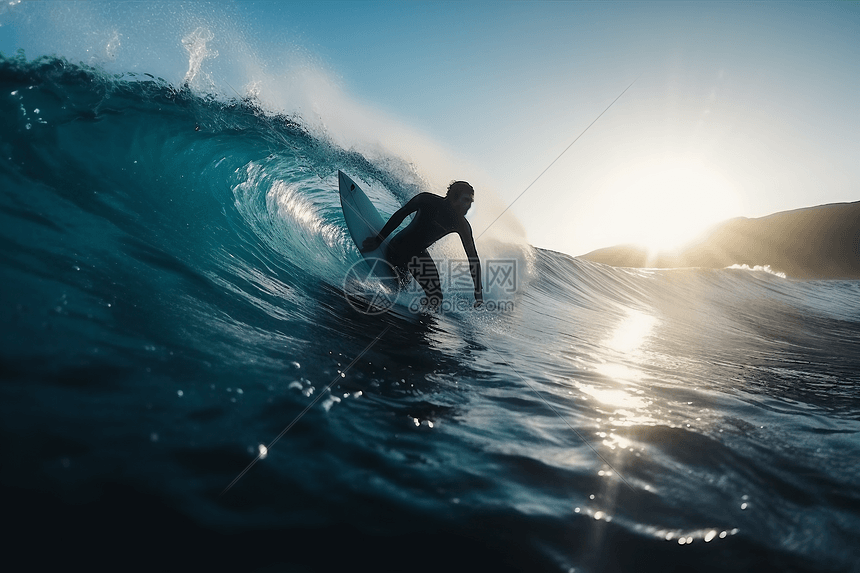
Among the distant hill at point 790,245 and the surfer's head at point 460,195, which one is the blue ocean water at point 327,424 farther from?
the distant hill at point 790,245

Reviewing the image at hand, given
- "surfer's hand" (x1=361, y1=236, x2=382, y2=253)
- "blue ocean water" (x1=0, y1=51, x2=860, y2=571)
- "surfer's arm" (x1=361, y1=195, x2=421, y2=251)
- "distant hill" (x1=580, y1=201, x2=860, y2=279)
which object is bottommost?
"blue ocean water" (x1=0, y1=51, x2=860, y2=571)

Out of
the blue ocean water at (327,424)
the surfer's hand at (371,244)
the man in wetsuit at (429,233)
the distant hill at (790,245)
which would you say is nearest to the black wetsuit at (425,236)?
the man in wetsuit at (429,233)

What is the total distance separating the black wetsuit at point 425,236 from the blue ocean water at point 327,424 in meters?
0.88

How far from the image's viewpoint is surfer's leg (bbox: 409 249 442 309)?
566 centimetres

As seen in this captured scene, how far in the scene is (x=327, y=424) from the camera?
1.81 metres

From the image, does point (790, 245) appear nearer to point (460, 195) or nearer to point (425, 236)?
point (460, 195)

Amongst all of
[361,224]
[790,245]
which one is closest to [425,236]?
[361,224]

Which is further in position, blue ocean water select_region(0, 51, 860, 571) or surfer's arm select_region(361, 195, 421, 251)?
surfer's arm select_region(361, 195, 421, 251)

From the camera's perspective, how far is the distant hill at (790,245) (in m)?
27.2

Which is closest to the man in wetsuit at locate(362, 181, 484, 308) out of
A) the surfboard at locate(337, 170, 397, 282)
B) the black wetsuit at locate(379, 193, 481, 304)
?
the black wetsuit at locate(379, 193, 481, 304)

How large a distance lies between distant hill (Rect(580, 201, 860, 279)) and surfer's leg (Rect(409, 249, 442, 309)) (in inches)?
1127

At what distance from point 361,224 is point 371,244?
0.49 meters

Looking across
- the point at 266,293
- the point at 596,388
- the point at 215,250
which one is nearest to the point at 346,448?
the point at 596,388

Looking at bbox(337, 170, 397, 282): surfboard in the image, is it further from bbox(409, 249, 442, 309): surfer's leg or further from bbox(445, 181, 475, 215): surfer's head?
bbox(445, 181, 475, 215): surfer's head
